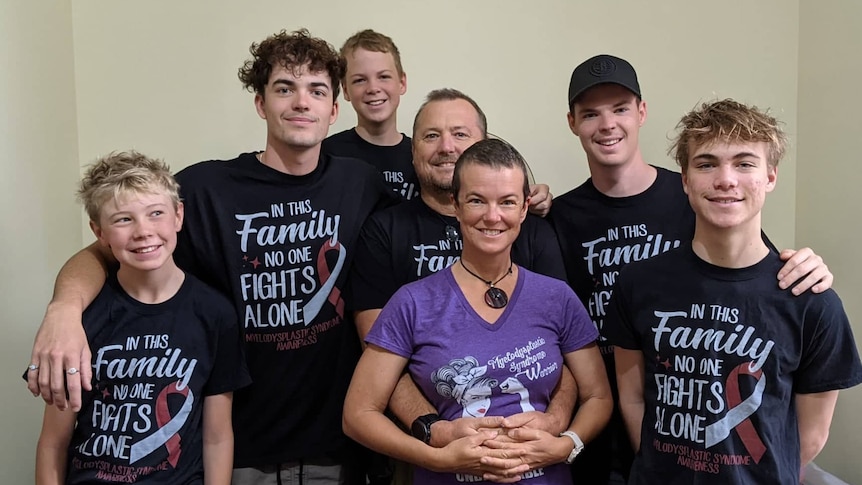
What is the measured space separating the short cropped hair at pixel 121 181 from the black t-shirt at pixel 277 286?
208 millimetres

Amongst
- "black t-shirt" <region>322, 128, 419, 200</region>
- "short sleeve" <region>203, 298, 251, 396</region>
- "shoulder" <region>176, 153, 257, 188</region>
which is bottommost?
"short sleeve" <region>203, 298, 251, 396</region>

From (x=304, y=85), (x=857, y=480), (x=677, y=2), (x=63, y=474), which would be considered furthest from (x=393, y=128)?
(x=857, y=480)

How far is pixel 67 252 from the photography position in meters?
2.67

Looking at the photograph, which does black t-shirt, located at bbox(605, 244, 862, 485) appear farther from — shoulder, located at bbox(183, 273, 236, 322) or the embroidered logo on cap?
shoulder, located at bbox(183, 273, 236, 322)

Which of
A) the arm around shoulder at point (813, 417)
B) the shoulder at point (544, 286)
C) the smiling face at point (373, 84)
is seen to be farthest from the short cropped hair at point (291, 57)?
the arm around shoulder at point (813, 417)

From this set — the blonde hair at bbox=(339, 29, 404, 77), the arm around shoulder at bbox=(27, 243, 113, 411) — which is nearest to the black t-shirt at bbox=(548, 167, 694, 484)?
the blonde hair at bbox=(339, 29, 404, 77)

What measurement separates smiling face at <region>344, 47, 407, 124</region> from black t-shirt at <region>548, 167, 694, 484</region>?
842mm

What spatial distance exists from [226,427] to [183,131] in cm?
141

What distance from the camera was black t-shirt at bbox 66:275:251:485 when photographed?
67.0 inches

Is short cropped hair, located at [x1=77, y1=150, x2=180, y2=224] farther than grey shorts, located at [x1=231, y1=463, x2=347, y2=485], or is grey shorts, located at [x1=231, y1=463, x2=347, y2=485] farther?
grey shorts, located at [x1=231, y1=463, x2=347, y2=485]

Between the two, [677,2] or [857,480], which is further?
[677,2]

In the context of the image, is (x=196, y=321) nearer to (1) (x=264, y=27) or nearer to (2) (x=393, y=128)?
Result: (2) (x=393, y=128)

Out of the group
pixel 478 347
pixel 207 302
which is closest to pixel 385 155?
pixel 207 302

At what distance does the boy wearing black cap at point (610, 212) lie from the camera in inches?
79.2
